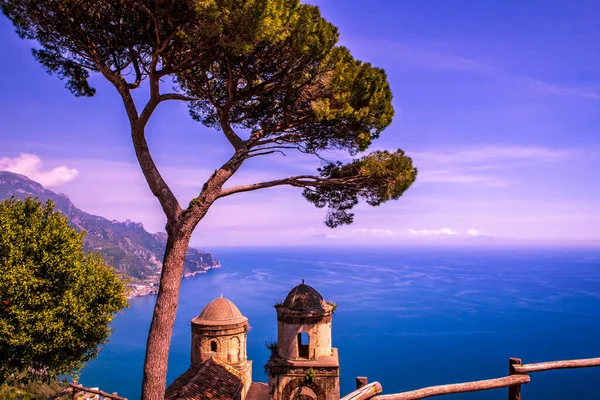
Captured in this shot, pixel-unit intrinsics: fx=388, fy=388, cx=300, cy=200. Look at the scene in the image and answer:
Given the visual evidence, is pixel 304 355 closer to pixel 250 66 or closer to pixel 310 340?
pixel 310 340

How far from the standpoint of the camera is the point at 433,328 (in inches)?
3009

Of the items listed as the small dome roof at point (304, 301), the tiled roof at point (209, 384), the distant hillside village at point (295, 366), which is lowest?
the tiled roof at point (209, 384)

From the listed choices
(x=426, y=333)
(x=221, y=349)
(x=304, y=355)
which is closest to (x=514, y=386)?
(x=304, y=355)

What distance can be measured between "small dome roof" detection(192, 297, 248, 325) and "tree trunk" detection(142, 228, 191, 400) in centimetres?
904

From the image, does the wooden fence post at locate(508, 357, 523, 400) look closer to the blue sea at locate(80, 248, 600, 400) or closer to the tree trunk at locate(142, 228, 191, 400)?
the tree trunk at locate(142, 228, 191, 400)

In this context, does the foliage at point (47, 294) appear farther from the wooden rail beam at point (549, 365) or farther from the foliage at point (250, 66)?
the wooden rail beam at point (549, 365)

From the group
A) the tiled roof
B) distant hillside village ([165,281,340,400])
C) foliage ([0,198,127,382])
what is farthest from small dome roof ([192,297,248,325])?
foliage ([0,198,127,382])

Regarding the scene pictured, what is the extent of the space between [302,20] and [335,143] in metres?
3.32

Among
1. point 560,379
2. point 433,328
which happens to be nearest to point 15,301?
point 560,379

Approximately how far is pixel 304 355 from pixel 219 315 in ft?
16.3

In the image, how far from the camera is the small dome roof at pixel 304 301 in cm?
1304

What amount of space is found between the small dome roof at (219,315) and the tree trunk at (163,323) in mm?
9037

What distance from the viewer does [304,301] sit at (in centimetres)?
1320

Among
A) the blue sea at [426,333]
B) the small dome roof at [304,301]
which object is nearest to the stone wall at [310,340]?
the small dome roof at [304,301]
